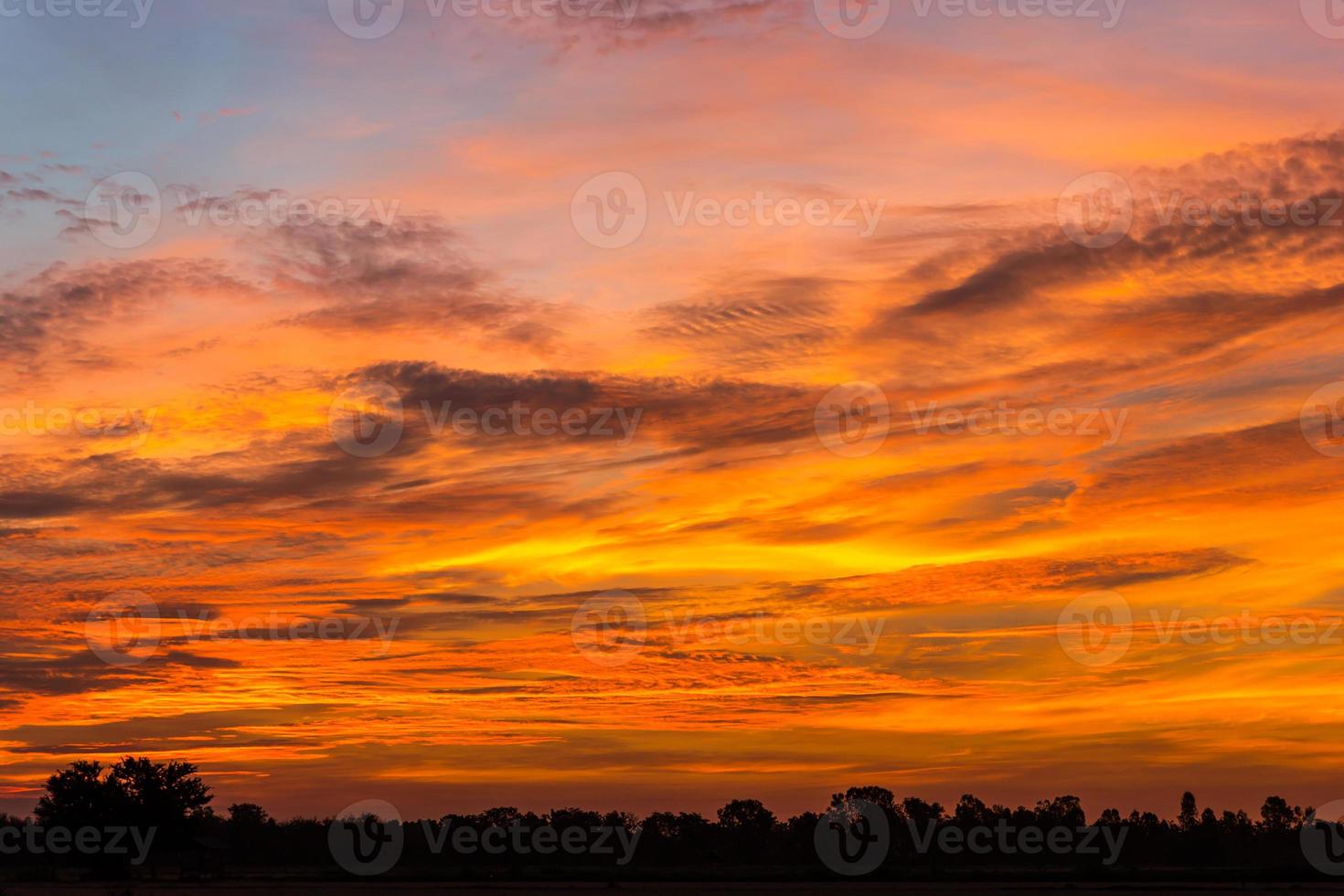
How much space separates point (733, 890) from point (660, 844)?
112m

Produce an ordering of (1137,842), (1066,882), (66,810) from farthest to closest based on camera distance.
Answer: (1137,842) → (66,810) → (1066,882)

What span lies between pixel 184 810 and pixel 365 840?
78.9 metres

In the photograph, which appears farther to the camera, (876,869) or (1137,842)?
(1137,842)

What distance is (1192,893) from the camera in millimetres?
85438

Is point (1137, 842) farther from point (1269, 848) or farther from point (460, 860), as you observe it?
point (460, 860)

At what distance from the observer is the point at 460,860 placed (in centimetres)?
16012

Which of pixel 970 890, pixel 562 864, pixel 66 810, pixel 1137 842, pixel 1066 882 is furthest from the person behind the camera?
pixel 1137 842

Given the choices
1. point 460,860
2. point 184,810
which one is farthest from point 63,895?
point 460,860

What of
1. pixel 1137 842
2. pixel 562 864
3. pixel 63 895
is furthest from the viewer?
pixel 1137 842

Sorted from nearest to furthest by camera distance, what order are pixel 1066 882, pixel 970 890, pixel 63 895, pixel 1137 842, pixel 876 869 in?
pixel 63 895 → pixel 970 890 → pixel 1066 882 → pixel 876 869 → pixel 1137 842

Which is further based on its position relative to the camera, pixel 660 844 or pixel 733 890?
pixel 660 844

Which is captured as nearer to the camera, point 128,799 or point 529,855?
point 128,799

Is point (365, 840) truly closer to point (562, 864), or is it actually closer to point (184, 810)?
point (562, 864)

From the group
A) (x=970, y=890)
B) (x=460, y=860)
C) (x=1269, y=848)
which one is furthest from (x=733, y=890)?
(x=1269, y=848)
